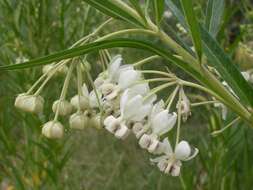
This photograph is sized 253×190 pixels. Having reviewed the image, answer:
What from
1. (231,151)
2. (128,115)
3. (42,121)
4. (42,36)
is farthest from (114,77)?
(42,36)

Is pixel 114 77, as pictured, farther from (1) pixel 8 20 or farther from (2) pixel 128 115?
(1) pixel 8 20

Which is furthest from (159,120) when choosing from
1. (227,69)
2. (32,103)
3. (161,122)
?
(32,103)

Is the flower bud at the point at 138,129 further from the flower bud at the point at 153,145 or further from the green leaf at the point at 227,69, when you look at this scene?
the green leaf at the point at 227,69

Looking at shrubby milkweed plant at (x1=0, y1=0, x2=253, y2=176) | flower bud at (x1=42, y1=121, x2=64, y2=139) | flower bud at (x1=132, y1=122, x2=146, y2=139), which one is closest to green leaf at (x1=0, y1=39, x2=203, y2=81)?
shrubby milkweed plant at (x1=0, y1=0, x2=253, y2=176)

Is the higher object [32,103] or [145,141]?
[32,103]

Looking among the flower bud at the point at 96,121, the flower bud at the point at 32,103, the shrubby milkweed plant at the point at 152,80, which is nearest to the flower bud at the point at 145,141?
the shrubby milkweed plant at the point at 152,80

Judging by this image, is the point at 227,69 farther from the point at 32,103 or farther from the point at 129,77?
the point at 32,103

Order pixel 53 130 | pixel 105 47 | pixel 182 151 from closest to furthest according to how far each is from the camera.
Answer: pixel 105 47, pixel 182 151, pixel 53 130
